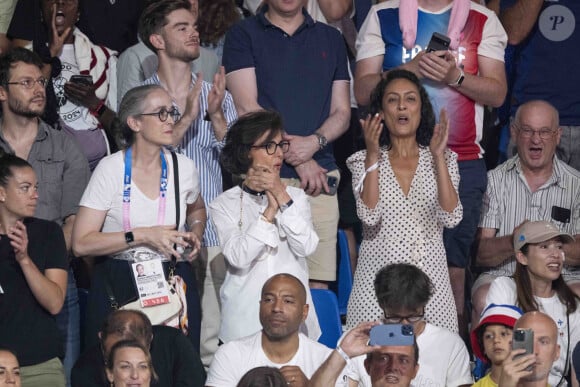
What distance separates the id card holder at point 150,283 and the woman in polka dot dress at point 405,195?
109 centimetres

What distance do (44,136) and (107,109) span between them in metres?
0.82

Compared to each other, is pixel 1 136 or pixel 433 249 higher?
pixel 1 136

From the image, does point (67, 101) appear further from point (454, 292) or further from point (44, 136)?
point (454, 292)

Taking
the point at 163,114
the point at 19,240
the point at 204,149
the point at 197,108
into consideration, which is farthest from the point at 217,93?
the point at 19,240

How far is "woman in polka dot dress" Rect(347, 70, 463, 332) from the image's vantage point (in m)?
7.35

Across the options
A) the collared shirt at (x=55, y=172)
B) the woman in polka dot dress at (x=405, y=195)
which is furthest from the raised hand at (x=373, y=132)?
the collared shirt at (x=55, y=172)

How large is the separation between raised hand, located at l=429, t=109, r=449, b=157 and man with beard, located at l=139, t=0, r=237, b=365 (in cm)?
122

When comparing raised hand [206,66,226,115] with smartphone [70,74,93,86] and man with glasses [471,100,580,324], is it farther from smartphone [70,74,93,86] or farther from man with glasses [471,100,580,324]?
man with glasses [471,100,580,324]

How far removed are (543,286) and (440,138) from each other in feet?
3.32

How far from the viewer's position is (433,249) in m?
7.45

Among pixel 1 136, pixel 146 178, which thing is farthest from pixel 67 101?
pixel 146 178

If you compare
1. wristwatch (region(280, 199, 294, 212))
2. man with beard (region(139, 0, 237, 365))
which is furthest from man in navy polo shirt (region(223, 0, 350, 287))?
wristwatch (region(280, 199, 294, 212))

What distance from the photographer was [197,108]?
7.64 m

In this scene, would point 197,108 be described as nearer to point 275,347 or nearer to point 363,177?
point 363,177
